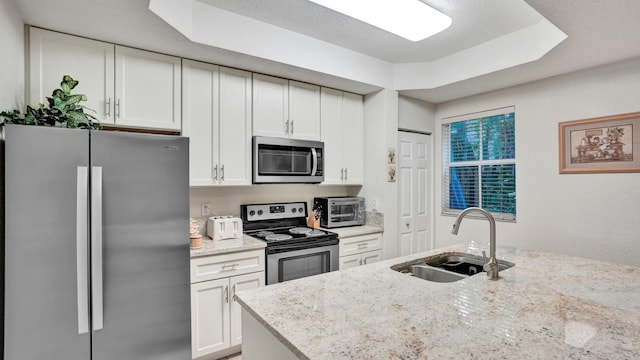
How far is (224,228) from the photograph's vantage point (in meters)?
2.58

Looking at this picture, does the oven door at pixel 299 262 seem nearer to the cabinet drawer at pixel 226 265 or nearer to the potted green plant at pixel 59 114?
the cabinet drawer at pixel 226 265

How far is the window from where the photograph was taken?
3.34m

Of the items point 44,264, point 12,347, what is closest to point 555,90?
point 44,264

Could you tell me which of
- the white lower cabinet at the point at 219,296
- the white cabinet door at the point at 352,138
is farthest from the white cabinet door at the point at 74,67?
the white cabinet door at the point at 352,138

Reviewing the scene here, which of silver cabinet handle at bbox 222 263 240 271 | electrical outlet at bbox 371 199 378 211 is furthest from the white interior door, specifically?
silver cabinet handle at bbox 222 263 240 271

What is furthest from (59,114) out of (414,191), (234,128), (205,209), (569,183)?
(569,183)

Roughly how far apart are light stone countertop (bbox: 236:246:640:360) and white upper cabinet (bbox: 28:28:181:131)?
164 centimetres

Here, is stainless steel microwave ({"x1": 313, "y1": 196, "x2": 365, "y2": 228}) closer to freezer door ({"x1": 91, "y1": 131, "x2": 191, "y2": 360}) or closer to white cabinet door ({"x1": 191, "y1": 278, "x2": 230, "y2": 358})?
white cabinet door ({"x1": 191, "y1": 278, "x2": 230, "y2": 358})

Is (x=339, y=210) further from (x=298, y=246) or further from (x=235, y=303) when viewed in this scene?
(x=235, y=303)

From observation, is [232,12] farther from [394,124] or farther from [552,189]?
[552,189]

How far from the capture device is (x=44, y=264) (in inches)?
60.1

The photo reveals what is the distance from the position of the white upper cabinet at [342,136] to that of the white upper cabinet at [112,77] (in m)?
1.43

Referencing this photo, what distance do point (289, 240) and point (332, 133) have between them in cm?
125

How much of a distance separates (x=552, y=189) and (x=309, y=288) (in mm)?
2732
